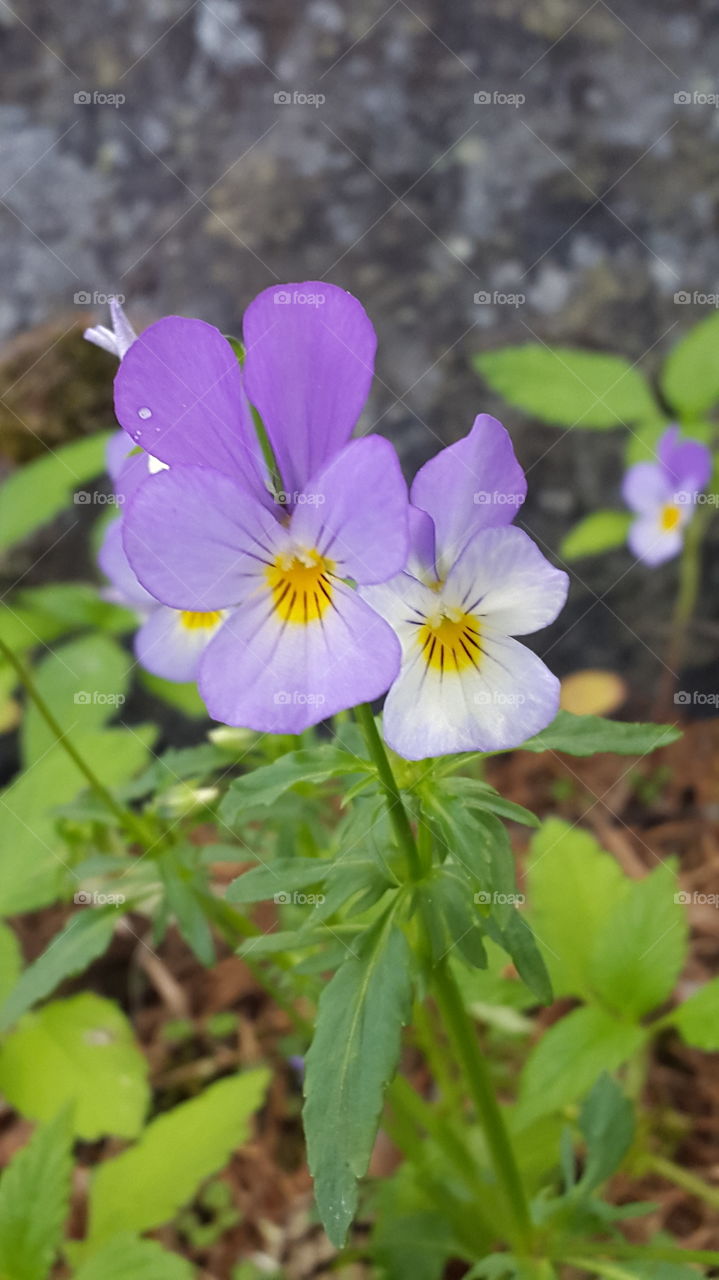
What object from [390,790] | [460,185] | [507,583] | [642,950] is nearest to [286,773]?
[390,790]

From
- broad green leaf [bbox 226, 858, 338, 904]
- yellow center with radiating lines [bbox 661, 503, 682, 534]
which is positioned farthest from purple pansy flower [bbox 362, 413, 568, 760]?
yellow center with radiating lines [bbox 661, 503, 682, 534]

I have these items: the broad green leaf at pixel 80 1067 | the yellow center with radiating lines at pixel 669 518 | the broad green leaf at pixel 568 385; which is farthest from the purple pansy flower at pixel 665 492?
the broad green leaf at pixel 80 1067

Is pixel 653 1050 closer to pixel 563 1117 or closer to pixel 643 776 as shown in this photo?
pixel 563 1117

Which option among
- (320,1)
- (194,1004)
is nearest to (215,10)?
(320,1)

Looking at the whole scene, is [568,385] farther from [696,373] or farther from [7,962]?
[7,962]

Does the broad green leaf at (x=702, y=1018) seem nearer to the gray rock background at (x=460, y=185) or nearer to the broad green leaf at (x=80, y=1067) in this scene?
the broad green leaf at (x=80, y=1067)

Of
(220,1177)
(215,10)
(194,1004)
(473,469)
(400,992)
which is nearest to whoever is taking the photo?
(473,469)

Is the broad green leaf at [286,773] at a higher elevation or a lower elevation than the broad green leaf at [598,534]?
lower
